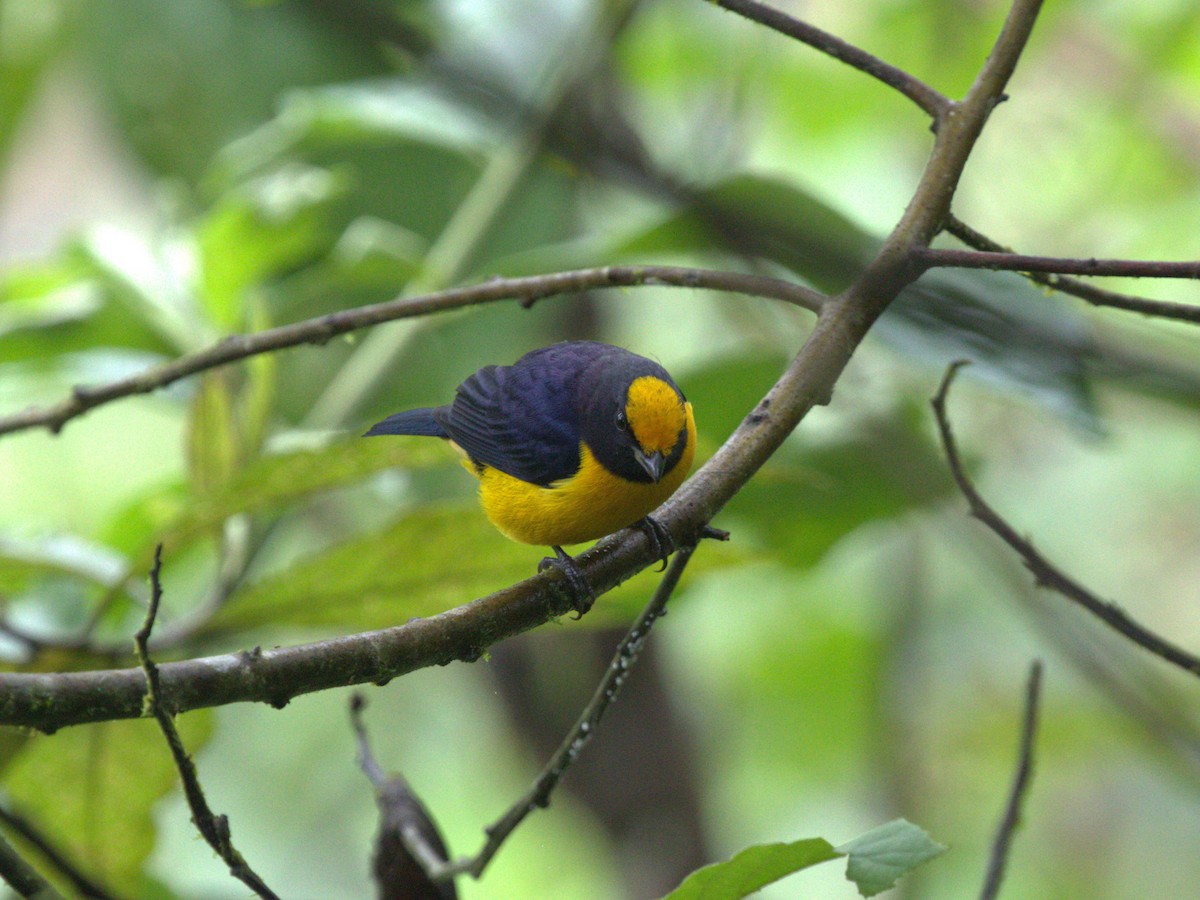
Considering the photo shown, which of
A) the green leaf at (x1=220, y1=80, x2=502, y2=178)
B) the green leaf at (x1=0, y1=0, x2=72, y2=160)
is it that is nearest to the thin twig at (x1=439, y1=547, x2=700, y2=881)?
the green leaf at (x1=220, y1=80, x2=502, y2=178)

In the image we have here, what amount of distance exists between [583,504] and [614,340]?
1896 mm

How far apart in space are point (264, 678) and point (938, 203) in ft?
2.53

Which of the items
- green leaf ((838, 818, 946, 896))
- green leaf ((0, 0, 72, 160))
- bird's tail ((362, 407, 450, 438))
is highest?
green leaf ((0, 0, 72, 160))

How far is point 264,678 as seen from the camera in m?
0.88

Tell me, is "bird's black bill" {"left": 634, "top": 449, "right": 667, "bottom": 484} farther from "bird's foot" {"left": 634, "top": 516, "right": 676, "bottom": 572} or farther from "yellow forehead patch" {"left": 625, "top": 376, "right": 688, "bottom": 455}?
"bird's foot" {"left": 634, "top": 516, "right": 676, "bottom": 572}

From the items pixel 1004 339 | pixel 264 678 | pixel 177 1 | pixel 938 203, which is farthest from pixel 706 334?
pixel 264 678

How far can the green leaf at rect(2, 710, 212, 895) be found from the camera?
165cm

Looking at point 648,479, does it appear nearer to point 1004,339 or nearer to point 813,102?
point 1004,339

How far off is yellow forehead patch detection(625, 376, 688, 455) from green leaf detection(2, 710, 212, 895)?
771 mm

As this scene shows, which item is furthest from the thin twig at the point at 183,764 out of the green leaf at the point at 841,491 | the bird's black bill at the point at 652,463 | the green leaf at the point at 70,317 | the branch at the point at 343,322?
the green leaf at the point at 70,317

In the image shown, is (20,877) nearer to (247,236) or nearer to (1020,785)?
(1020,785)

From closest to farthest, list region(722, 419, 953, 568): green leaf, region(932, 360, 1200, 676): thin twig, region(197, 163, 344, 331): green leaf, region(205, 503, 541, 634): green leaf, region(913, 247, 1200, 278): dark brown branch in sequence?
region(913, 247, 1200, 278): dark brown branch → region(932, 360, 1200, 676): thin twig → region(205, 503, 541, 634): green leaf → region(722, 419, 953, 568): green leaf → region(197, 163, 344, 331): green leaf

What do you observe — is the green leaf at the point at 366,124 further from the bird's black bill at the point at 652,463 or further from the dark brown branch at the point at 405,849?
the dark brown branch at the point at 405,849

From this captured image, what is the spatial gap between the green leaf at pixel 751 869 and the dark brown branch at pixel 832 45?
73 cm
